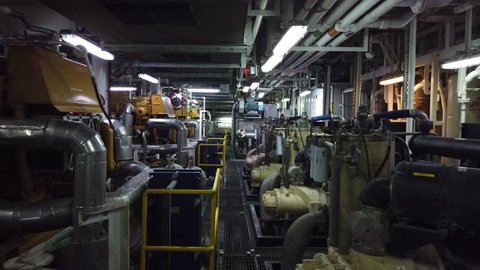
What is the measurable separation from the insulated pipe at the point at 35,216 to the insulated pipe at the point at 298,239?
1842 millimetres

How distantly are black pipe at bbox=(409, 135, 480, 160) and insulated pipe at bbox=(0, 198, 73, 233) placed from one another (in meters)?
2.60

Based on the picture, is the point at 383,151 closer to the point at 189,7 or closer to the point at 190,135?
the point at 189,7

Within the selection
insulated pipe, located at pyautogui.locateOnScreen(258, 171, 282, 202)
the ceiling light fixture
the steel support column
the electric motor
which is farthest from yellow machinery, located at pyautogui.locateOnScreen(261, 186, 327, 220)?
the electric motor

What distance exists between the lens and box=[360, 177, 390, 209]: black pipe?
2463 mm

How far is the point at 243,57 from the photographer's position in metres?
6.49

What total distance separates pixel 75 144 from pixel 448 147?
252 cm

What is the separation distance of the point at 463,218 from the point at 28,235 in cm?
322

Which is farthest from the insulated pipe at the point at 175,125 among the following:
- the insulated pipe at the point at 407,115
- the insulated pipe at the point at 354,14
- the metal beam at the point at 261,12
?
the insulated pipe at the point at 407,115

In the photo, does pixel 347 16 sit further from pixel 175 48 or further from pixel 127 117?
pixel 127 117

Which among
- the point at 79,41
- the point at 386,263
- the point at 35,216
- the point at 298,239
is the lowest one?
the point at 298,239

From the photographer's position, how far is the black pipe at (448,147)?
2.35 meters

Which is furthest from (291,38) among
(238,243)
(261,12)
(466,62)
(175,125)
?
(175,125)

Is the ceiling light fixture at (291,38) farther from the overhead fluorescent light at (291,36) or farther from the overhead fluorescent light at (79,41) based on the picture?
the overhead fluorescent light at (79,41)

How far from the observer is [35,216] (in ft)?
8.54
